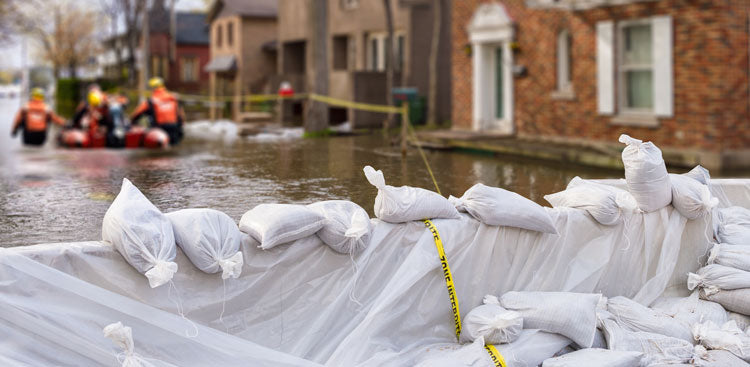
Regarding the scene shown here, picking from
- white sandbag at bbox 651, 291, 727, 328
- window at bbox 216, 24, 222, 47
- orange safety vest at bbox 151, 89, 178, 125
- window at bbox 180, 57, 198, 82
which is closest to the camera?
white sandbag at bbox 651, 291, 727, 328

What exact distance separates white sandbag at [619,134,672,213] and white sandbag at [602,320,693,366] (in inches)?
42.3

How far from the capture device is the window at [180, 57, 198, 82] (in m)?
55.3

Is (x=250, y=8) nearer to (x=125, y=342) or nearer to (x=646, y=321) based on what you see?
(x=646, y=321)

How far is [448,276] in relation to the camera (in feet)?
19.6

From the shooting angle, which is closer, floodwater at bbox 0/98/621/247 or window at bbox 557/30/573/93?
floodwater at bbox 0/98/621/247

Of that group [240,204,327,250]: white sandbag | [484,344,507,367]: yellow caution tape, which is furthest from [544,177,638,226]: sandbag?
[240,204,327,250]: white sandbag

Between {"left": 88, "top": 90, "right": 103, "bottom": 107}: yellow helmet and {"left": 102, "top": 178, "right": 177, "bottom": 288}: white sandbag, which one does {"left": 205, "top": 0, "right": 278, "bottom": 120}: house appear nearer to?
{"left": 88, "top": 90, "right": 103, "bottom": 107}: yellow helmet

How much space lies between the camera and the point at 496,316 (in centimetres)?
568

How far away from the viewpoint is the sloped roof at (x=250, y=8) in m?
40.1

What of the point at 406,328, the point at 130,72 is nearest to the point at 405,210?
the point at 406,328

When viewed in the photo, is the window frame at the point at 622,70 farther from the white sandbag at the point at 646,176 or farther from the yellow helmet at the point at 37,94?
the yellow helmet at the point at 37,94

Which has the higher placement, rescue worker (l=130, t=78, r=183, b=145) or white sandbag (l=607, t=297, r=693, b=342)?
rescue worker (l=130, t=78, r=183, b=145)

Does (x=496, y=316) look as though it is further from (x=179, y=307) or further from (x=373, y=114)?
(x=373, y=114)

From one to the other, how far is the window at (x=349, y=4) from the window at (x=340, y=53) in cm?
122
